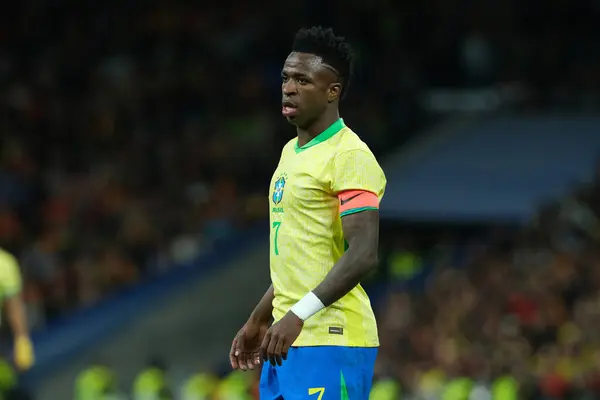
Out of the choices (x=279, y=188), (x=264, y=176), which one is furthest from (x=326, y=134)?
(x=264, y=176)

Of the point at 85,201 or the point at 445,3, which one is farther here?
the point at 445,3

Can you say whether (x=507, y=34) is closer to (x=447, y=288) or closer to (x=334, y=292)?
(x=447, y=288)

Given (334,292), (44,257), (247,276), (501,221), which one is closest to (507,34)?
(501,221)

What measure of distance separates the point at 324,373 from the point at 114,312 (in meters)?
11.3

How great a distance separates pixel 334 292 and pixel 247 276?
1228 centimetres

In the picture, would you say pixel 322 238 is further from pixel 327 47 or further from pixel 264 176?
pixel 264 176

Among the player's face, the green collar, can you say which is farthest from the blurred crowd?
the player's face

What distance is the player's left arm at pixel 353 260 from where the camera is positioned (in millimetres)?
4977

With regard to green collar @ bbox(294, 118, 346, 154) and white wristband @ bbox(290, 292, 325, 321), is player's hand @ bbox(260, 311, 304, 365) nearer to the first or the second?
white wristband @ bbox(290, 292, 325, 321)

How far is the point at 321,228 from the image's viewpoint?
5188 mm

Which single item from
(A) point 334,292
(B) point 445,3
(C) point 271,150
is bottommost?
(C) point 271,150

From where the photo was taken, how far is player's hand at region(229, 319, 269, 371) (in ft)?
18.0

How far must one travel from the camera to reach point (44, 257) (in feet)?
52.7

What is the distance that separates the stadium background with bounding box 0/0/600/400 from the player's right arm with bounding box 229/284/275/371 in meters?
6.51
